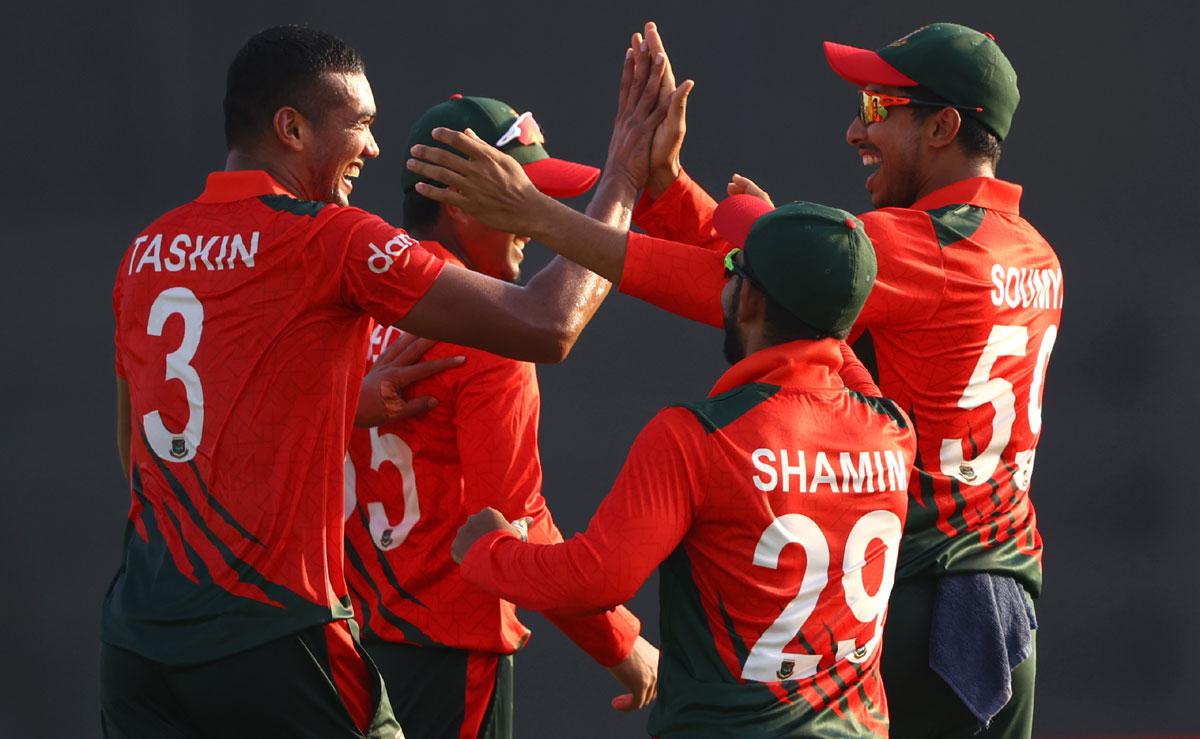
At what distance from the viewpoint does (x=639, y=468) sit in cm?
230

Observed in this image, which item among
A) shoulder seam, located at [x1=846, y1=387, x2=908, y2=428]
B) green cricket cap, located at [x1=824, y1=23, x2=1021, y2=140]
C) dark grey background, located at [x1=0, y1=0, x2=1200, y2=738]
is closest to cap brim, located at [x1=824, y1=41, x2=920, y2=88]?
green cricket cap, located at [x1=824, y1=23, x2=1021, y2=140]

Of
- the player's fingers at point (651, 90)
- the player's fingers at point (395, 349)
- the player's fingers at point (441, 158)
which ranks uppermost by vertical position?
the player's fingers at point (651, 90)

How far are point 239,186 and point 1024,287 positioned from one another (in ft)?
4.92

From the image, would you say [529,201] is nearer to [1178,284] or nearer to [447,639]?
[447,639]

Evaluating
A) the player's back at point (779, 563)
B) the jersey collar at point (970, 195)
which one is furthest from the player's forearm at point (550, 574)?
the jersey collar at point (970, 195)

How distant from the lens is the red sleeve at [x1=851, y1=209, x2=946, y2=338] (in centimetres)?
285

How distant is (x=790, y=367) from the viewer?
2.40m

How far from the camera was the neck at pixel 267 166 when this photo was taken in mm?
2704

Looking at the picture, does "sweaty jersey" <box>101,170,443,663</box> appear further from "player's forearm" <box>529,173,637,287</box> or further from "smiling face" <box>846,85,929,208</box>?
"smiling face" <box>846,85,929,208</box>

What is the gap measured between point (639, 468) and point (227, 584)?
693 millimetres

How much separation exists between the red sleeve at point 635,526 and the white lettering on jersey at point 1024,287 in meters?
0.95

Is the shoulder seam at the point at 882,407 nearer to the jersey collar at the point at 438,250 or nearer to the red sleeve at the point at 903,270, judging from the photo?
the red sleeve at the point at 903,270

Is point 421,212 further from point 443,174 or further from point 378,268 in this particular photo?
point 378,268

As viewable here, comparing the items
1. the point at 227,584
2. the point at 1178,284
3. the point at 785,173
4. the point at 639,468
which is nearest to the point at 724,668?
the point at 639,468
